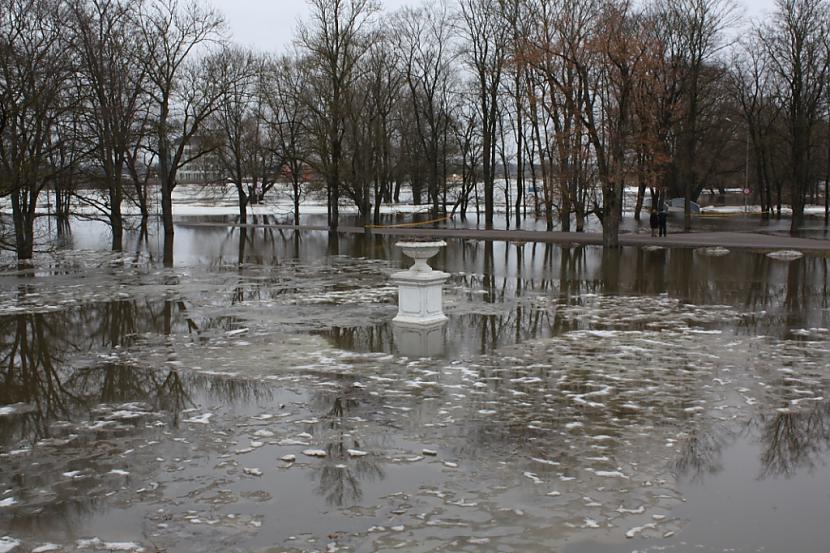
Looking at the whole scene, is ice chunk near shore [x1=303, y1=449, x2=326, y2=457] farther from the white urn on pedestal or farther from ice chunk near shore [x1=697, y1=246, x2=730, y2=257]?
ice chunk near shore [x1=697, y1=246, x2=730, y2=257]

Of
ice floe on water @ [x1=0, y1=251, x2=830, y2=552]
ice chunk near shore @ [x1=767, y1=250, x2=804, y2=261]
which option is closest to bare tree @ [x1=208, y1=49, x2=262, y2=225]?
ice chunk near shore @ [x1=767, y1=250, x2=804, y2=261]

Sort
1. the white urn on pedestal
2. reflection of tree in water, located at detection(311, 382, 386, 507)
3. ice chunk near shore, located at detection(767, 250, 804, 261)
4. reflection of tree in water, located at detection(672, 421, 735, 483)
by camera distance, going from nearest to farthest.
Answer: reflection of tree in water, located at detection(311, 382, 386, 507), reflection of tree in water, located at detection(672, 421, 735, 483), the white urn on pedestal, ice chunk near shore, located at detection(767, 250, 804, 261)

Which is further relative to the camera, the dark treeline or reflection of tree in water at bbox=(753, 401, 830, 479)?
the dark treeline

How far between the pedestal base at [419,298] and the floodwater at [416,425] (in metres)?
0.55

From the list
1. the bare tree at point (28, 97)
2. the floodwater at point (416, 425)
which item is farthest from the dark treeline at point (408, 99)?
the floodwater at point (416, 425)

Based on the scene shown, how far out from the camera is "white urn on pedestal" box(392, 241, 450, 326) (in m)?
13.0

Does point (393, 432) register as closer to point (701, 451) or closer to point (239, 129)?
point (701, 451)

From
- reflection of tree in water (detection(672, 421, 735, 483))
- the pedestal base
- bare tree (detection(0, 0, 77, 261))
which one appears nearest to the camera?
reflection of tree in water (detection(672, 421, 735, 483))

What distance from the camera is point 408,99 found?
61.1 metres

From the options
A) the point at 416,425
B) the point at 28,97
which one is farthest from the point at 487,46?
the point at 416,425

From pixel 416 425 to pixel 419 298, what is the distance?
5484mm

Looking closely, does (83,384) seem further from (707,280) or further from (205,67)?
(205,67)

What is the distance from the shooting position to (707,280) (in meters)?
19.5

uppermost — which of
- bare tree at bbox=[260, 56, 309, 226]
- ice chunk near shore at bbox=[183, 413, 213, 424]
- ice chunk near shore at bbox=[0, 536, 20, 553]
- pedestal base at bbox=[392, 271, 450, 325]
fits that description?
bare tree at bbox=[260, 56, 309, 226]
